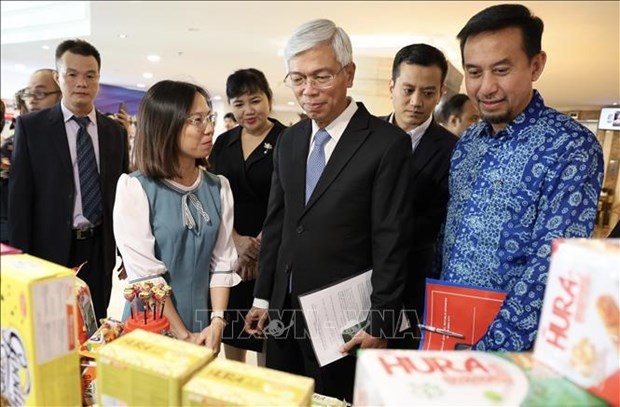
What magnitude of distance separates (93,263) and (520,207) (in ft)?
6.67

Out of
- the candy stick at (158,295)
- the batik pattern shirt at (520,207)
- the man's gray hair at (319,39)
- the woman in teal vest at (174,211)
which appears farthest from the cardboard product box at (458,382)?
the man's gray hair at (319,39)

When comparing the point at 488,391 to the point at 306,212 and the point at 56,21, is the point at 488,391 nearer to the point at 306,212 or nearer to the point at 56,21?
the point at 306,212

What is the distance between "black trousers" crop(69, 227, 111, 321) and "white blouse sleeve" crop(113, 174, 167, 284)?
102cm

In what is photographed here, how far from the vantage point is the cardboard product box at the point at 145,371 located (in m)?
0.63

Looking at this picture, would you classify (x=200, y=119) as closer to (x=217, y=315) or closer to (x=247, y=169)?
(x=217, y=315)

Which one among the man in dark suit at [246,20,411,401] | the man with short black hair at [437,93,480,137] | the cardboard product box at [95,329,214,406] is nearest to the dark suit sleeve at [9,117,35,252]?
the man in dark suit at [246,20,411,401]

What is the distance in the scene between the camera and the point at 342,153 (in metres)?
1.33

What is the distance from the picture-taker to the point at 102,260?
225cm

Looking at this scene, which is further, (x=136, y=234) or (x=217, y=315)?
(x=217, y=315)

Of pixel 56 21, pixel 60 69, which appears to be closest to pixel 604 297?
pixel 60 69

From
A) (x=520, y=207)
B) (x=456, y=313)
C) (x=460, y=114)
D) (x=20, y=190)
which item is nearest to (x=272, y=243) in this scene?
(x=456, y=313)

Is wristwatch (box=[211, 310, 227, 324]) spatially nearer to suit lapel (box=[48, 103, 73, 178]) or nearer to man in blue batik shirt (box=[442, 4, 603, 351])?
man in blue batik shirt (box=[442, 4, 603, 351])

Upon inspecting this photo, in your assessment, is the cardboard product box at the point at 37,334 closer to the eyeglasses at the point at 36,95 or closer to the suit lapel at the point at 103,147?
the suit lapel at the point at 103,147

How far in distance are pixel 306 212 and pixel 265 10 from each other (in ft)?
13.0
